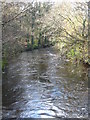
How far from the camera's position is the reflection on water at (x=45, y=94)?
7.66 metres

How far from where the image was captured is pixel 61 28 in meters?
18.3

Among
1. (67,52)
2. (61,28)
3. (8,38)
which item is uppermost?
(61,28)

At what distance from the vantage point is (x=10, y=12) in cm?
1166

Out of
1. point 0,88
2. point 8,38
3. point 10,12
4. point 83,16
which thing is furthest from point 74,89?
point 83,16

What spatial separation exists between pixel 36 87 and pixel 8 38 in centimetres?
362

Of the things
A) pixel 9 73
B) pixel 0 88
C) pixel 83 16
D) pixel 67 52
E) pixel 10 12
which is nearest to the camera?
pixel 0 88

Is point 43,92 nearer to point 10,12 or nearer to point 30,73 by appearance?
point 30,73

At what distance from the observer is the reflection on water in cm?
766

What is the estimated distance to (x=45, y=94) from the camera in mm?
9797

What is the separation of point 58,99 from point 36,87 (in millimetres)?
2184

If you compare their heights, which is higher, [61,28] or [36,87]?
[61,28]

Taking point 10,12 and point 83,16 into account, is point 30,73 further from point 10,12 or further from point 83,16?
point 83,16

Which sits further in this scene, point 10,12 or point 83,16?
point 83,16

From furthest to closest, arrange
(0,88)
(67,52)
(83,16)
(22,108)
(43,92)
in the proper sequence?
(67,52), (83,16), (0,88), (43,92), (22,108)
